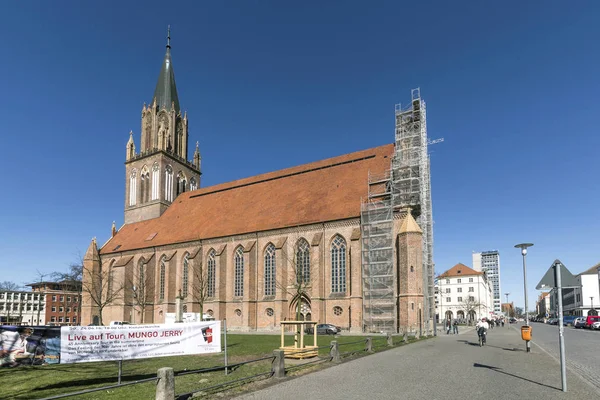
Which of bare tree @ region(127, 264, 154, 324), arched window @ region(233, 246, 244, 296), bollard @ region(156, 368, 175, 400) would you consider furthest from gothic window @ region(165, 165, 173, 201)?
bollard @ region(156, 368, 175, 400)

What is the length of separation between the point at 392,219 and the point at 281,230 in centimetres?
1037

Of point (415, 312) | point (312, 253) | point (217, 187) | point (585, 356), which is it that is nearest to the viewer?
point (585, 356)

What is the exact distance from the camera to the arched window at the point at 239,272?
1692 inches

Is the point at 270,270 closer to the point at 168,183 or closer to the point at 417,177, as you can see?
the point at 417,177

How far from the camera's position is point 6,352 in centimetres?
1209

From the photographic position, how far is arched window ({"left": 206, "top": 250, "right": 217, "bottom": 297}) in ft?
148

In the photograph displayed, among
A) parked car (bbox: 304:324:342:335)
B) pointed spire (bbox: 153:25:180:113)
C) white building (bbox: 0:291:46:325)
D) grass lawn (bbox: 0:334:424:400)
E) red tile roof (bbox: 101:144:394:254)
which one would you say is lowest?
white building (bbox: 0:291:46:325)

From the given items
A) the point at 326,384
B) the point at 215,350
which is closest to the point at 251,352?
the point at 215,350

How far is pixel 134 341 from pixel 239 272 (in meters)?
31.3

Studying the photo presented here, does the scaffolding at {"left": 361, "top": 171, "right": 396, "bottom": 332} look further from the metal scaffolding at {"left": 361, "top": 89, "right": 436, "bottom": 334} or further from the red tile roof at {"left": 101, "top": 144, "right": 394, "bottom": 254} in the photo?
the red tile roof at {"left": 101, "top": 144, "right": 394, "bottom": 254}

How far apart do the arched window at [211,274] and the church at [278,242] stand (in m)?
0.11

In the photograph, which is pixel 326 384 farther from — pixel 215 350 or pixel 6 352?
pixel 6 352

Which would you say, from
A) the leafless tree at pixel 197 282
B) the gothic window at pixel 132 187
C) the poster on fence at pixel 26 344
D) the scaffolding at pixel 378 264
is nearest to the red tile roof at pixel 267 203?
the scaffolding at pixel 378 264

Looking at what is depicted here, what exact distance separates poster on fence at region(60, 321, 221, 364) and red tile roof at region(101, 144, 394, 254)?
2462 cm
